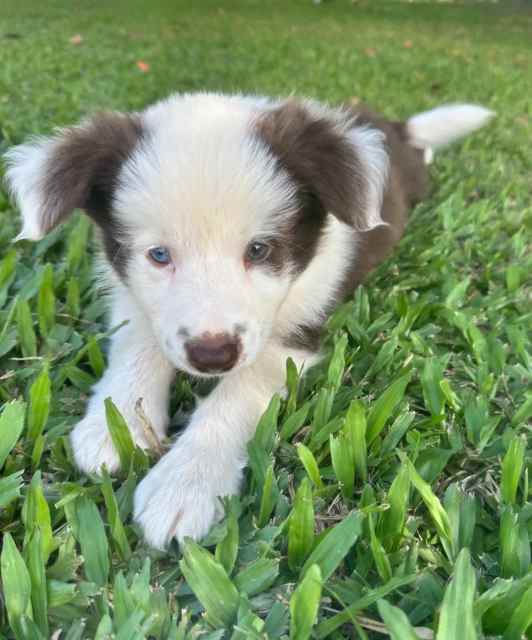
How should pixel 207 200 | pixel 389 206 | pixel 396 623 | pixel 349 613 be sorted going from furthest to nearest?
pixel 389 206
pixel 207 200
pixel 349 613
pixel 396 623

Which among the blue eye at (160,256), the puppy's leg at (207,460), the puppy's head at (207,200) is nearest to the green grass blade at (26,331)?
the puppy's head at (207,200)

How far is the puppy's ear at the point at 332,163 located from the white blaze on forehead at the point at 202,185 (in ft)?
0.25

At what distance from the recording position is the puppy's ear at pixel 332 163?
7.55ft

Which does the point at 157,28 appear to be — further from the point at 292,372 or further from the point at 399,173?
the point at 292,372

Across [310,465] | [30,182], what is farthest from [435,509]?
[30,182]

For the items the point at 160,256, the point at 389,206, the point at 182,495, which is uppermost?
the point at 160,256

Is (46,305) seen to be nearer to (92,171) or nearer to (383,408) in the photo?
(92,171)

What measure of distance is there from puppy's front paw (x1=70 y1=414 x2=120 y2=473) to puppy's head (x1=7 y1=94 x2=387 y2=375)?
0.33 meters

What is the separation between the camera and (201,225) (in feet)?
6.96

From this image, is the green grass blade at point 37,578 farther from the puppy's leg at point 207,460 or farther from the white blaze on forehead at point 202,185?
the white blaze on forehead at point 202,185

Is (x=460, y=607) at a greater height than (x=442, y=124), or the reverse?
(x=442, y=124)

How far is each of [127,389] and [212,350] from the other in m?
0.48

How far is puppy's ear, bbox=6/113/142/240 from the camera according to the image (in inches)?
88.8

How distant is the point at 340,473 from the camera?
1.96 metres
